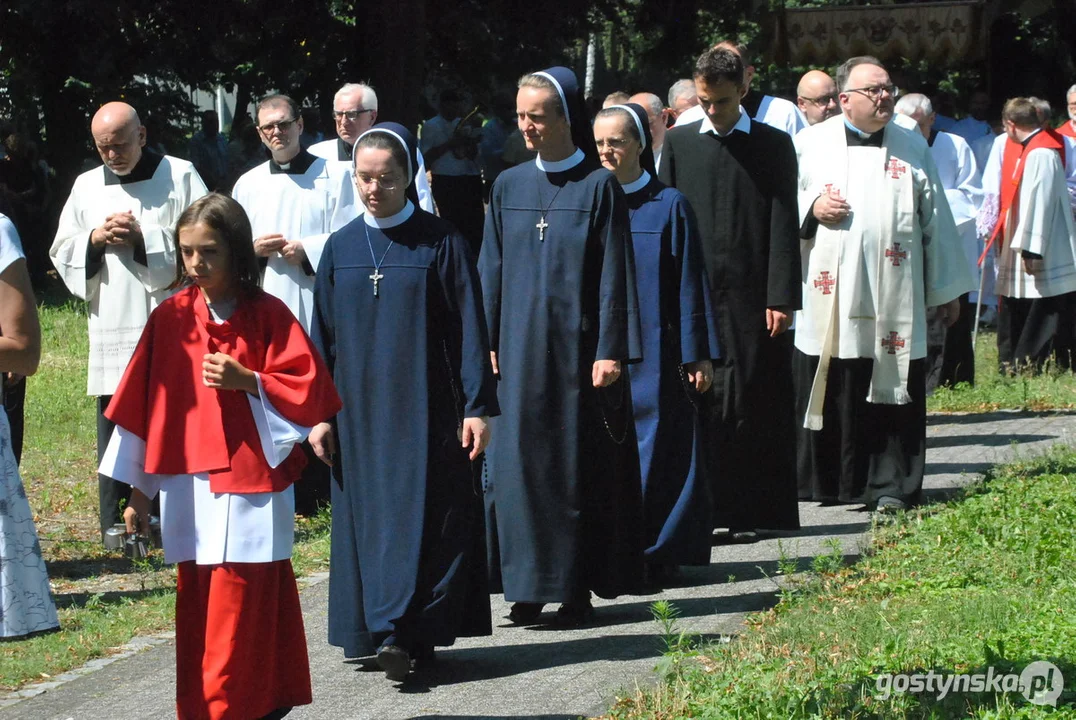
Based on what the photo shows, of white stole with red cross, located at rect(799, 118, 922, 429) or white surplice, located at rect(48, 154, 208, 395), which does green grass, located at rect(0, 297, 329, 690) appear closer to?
white surplice, located at rect(48, 154, 208, 395)

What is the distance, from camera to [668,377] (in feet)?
24.1

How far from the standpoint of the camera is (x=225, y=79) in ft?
66.4

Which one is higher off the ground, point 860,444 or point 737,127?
point 737,127

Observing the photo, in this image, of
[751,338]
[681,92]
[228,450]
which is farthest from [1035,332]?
[228,450]

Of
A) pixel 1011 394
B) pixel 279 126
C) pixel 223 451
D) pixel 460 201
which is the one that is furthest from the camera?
pixel 460 201

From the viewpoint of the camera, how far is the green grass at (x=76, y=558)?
6645mm

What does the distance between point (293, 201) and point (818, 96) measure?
316 cm

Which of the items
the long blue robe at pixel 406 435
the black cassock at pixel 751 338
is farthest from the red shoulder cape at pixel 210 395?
the black cassock at pixel 751 338

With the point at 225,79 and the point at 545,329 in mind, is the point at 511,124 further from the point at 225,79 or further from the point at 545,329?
the point at 545,329

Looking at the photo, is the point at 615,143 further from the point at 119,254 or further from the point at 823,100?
the point at 823,100

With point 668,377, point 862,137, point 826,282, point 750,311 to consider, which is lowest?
point 668,377

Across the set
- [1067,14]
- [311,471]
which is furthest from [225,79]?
[1067,14]

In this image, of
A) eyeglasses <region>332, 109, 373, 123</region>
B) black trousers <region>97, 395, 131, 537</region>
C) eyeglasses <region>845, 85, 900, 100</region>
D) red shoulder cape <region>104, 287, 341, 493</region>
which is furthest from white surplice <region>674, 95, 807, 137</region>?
red shoulder cape <region>104, 287, 341, 493</region>

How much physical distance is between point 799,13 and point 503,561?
42.9ft
